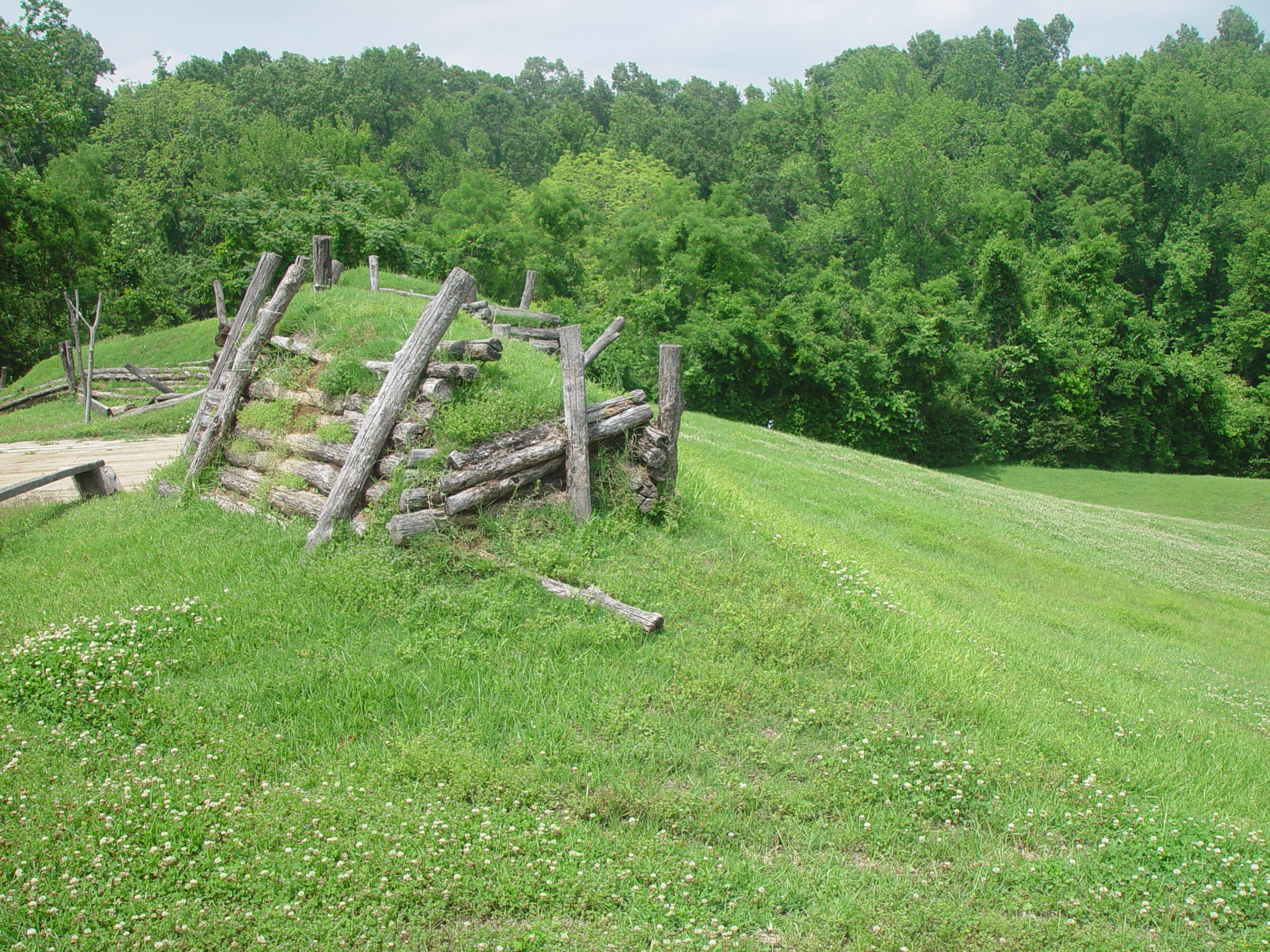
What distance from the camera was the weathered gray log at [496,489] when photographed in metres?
7.51

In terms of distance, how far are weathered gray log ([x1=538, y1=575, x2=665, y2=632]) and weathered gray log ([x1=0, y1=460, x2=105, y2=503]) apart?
21.1 ft

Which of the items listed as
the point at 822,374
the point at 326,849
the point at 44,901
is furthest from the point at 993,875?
the point at 822,374

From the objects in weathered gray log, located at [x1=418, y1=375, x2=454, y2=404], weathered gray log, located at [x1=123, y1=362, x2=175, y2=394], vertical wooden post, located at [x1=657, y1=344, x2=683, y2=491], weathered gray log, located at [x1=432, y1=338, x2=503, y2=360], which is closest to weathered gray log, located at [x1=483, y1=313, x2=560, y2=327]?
weathered gray log, located at [x1=123, y1=362, x2=175, y2=394]

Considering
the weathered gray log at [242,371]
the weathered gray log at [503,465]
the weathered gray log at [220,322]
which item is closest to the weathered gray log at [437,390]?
the weathered gray log at [503,465]

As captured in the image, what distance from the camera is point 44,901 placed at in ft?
13.0

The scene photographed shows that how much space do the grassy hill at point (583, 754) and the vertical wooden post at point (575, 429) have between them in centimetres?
23

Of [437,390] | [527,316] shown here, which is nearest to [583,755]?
[437,390]

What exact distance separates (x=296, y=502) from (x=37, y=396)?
2028cm

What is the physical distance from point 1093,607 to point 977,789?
311 inches

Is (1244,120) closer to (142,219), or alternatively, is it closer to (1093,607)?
(1093,607)

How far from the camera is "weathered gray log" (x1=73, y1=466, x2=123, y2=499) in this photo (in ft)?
36.1

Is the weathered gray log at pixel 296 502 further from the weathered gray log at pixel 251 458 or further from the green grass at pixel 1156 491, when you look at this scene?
the green grass at pixel 1156 491

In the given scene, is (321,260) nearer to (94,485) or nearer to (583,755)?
(94,485)

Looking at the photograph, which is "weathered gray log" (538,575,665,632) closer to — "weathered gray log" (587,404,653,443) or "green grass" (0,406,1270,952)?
"green grass" (0,406,1270,952)
